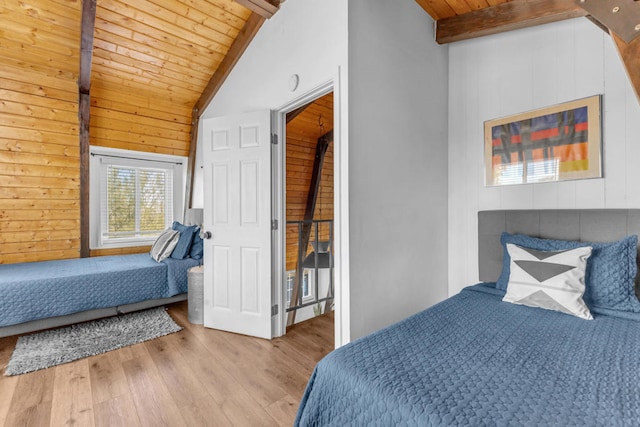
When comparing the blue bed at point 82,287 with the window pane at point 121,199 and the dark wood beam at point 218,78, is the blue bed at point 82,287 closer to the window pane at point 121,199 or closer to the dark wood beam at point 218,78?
the window pane at point 121,199

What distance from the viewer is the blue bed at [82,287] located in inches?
101

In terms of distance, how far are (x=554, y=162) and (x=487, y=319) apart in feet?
4.06

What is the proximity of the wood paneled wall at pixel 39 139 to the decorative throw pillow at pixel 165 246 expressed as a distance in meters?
1.00

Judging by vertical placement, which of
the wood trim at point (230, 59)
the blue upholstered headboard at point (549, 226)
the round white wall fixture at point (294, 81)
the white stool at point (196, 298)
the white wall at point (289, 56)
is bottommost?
the white stool at point (196, 298)

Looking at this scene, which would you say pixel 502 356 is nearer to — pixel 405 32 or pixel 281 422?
pixel 281 422

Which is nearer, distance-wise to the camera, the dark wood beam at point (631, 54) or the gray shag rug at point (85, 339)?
the dark wood beam at point (631, 54)

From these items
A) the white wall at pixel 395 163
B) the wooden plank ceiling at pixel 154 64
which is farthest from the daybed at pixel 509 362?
the wooden plank ceiling at pixel 154 64

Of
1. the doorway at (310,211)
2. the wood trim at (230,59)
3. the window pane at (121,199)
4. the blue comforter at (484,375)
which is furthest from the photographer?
the window pane at (121,199)

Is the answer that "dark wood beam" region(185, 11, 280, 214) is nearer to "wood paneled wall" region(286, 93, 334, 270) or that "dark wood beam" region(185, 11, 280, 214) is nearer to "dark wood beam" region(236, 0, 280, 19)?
"dark wood beam" region(236, 0, 280, 19)

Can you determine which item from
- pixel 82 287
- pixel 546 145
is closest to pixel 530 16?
pixel 546 145

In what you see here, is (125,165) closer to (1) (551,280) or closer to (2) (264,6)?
(2) (264,6)

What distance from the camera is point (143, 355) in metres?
2.31

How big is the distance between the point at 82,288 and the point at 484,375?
3.28m

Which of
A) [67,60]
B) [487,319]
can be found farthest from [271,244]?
[67,60]
